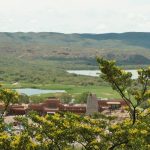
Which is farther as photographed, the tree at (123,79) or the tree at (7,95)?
the tree at (7,95)

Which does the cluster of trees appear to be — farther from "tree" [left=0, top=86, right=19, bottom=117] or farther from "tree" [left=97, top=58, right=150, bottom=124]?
"tree" [left=0, top=86, right=19, bottom=117]

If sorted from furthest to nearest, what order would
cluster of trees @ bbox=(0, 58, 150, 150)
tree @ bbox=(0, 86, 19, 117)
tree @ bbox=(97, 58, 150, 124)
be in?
tree @ bbox=(0, 86, 19, 117), tree @ bbox=(97, 58, 150, 124), cluster of trees @ bbox=(0, 58, 150, 150)

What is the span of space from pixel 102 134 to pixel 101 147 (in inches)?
19.9

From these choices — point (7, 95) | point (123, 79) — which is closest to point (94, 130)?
point (123, 79)

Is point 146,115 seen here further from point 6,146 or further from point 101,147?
point 6,146

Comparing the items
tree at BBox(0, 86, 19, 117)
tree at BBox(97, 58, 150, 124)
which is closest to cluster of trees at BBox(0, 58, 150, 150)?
tree at BBox(97, 58, 150, 124)

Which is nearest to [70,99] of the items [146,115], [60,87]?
[60,87]

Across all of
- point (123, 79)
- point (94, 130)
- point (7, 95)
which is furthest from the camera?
point (7, 95)

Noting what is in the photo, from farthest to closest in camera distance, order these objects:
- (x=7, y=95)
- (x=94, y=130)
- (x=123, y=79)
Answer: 1. (x=7, y=95)
2. (x=123, y=79)
3. (x=94, y=130)

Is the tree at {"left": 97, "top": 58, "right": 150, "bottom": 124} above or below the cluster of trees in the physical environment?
above

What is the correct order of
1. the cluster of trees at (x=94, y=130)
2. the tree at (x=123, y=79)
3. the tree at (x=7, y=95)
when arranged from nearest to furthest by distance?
the cluster of trees at (x=94, y=130), the tree at (x=123, y=79), the tree at (x=7, y=95)

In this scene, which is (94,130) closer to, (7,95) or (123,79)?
(123,79)

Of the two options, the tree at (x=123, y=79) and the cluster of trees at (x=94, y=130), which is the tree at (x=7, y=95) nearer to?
the cluster of trees at (x=94, y=130)

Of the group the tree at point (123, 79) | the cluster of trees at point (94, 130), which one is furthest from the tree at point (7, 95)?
the tree at point (123, 79)
